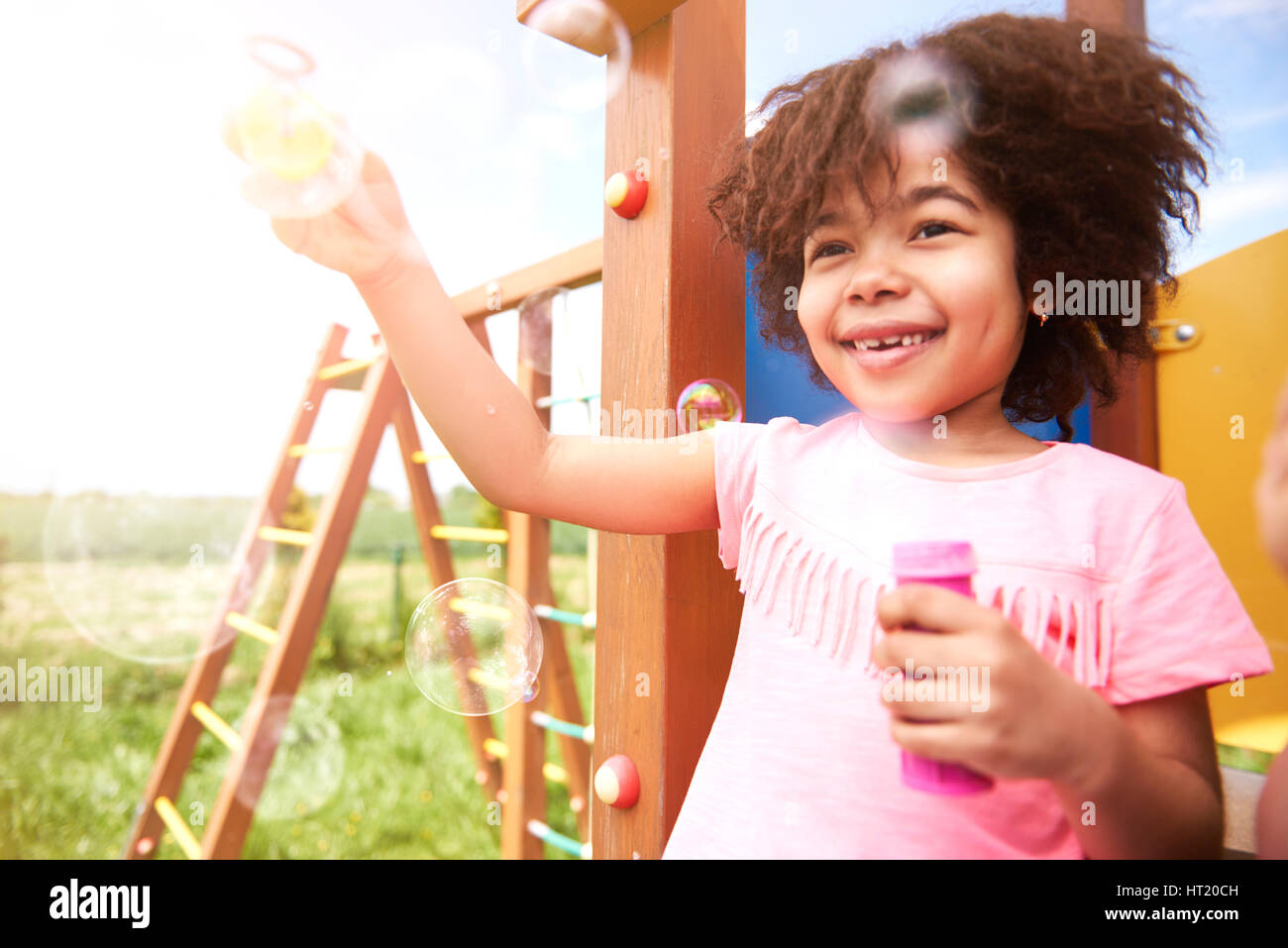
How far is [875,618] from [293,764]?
224 cm

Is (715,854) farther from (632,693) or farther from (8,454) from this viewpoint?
(8,454)

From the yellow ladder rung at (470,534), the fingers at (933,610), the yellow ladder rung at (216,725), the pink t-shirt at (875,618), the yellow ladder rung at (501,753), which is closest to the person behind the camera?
the fingers at (933,610)

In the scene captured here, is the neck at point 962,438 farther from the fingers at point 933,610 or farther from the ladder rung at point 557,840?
the ladder rung at point 557,840

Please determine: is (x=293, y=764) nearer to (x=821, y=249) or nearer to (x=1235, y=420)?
(x=821, y=249)

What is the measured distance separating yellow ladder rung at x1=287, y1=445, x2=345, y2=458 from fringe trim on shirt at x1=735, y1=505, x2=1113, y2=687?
1.77 meters

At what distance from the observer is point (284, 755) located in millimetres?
2135

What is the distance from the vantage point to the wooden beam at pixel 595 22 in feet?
2.66

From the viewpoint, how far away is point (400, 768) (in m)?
2.42

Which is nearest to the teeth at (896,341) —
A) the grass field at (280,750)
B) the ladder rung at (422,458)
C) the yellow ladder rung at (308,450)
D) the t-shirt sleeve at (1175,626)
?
the t-shirt sleeve at (1175,626)

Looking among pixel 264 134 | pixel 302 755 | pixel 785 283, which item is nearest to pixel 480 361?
pixel 264 134

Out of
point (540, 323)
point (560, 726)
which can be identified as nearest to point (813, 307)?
point (540, 323)

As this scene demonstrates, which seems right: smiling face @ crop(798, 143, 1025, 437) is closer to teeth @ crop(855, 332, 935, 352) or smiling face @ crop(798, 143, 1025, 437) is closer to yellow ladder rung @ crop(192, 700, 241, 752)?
teeth @ crop(855, 332, 935, 352)

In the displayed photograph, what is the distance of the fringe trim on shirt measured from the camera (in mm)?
510

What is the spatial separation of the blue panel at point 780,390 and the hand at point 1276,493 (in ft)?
1.64
